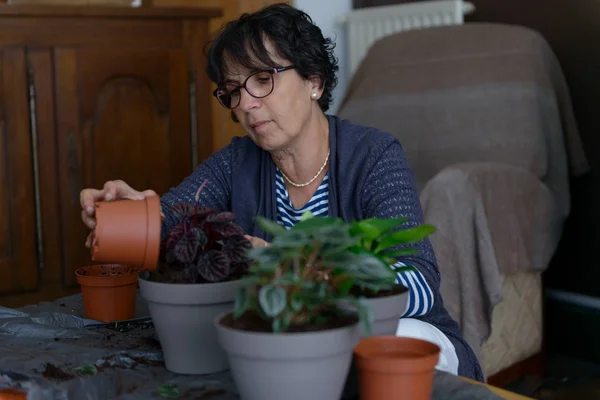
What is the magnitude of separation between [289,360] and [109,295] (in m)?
0.55

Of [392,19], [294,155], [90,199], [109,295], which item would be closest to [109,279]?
[109,295]

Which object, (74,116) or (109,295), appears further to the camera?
(74,116)

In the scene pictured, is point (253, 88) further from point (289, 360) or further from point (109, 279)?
point (289, 360)

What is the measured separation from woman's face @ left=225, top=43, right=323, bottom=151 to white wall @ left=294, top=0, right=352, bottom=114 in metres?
2.12

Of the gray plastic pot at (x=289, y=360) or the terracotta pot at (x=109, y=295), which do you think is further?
the terracotta pot at (x=109, y=295)

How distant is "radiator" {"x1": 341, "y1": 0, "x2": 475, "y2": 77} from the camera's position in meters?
3.04

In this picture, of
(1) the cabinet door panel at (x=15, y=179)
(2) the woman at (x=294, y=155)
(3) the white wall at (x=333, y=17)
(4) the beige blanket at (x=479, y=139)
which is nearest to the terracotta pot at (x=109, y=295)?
(2) the woman at (x=294, y=155)

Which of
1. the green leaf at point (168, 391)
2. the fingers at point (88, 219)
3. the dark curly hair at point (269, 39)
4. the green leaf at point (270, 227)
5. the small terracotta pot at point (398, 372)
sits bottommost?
the green leaf at point (168, 391)

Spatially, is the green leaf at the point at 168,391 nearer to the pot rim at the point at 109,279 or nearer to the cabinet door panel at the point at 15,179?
the pot rim at the point at 109,279

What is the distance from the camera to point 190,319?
0.86 metres

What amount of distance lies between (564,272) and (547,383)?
1.73ft

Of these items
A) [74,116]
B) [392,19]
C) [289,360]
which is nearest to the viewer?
[289,360]

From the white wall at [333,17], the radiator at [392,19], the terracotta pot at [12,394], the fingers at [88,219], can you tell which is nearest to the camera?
the terracotta pot at [12,394]

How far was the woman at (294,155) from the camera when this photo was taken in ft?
4.31
